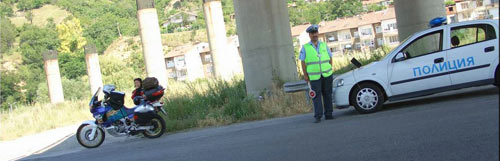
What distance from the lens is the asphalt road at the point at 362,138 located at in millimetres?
6609

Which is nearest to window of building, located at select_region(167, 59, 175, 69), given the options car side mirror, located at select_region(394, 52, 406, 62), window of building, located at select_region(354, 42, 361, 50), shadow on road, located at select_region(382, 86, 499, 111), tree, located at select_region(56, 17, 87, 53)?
tree, located at select_region(56, 17, 87, 53)

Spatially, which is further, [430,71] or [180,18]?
[180,18]

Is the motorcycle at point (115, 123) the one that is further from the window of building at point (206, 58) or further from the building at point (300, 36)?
the window of building at point (206, 58)

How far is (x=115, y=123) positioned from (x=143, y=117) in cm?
70

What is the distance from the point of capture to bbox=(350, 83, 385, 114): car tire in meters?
10.2

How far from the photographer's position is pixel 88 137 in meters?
12.0

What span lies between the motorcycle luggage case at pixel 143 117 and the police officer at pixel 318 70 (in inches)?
147

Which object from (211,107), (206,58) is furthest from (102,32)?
(211,107)

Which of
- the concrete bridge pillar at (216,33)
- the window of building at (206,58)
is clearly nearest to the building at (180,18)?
the window of building at (206,58)

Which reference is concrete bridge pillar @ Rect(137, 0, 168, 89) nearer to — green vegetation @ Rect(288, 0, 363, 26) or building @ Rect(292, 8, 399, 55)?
building @ Rect(292, 8, 399, 55)

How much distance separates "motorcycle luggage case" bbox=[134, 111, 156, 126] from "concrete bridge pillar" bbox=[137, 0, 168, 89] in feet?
60.9

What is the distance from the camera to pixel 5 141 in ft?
65.7

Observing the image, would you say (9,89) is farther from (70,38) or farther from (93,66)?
(93,66)

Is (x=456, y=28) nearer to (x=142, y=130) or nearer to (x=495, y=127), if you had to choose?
(x=495, y=127)
